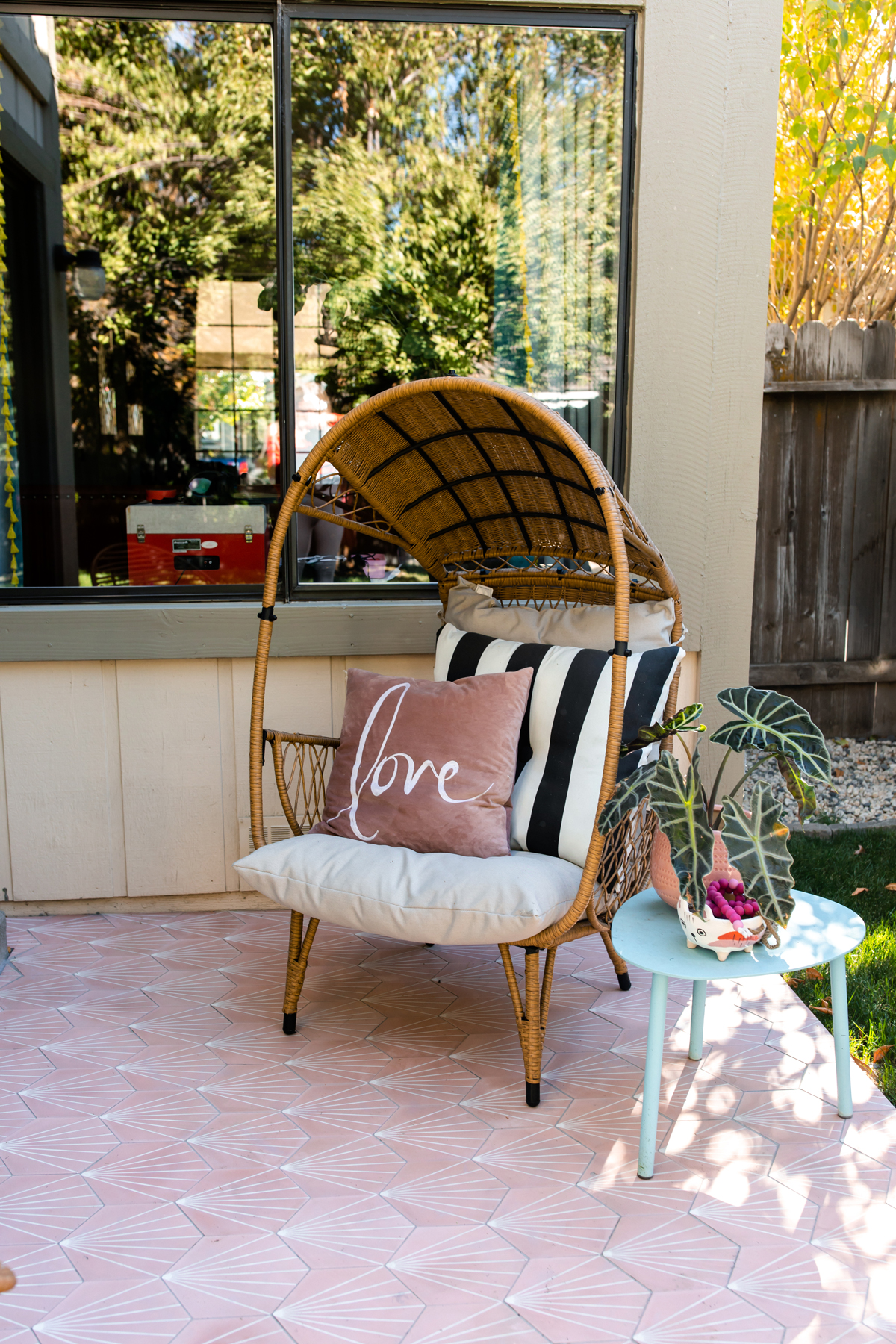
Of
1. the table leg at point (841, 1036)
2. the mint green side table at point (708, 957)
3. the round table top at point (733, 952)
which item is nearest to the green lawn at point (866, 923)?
the table leg at point (841, 1036)

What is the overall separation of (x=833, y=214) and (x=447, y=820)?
3.80m

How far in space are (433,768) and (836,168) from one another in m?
3.49

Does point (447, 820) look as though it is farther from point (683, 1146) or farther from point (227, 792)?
point (227, 792)

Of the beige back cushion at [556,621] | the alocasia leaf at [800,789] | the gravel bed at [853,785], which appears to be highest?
the beige back cushion at [556,621]

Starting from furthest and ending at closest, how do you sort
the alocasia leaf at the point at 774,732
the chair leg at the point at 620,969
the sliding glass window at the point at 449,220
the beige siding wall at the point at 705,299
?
the sliding glass window at the point at 449,220
the beige siding wall at the point at 705,299
the chair leg at the point at 620,969
the alocasia leaf at the point at 774,732

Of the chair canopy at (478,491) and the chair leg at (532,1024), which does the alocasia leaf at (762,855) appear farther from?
the chair canopy at (478,491)

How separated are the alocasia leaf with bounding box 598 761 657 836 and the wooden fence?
2.35 metres

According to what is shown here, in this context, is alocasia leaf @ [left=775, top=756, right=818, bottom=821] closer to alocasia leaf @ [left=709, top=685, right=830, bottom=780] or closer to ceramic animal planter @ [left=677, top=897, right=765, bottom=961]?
alocasia leaf @ [left=709, top=685, right=830, bottom=780]

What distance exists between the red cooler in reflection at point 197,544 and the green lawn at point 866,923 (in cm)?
182

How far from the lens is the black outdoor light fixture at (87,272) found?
164 inches

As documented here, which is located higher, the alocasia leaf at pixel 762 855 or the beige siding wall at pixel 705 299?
the beige siding wall at pixel 705 299

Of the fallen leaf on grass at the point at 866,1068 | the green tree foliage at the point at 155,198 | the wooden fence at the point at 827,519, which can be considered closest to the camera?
the fallen leaf on grass at the point at 866,1068

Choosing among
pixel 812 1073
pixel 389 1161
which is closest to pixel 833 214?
pixel 812 1073

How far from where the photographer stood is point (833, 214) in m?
4.71
